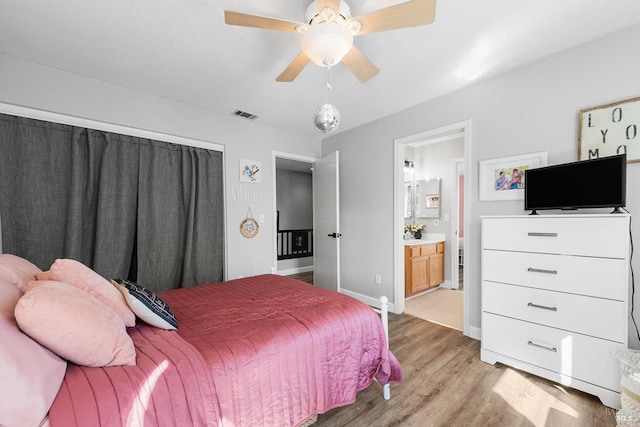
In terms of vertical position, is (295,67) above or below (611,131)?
above

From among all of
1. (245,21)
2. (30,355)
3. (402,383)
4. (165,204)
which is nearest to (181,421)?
(30,355)

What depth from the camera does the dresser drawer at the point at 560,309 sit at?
5.41 ft

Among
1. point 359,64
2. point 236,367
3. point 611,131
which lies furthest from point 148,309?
point 611,131

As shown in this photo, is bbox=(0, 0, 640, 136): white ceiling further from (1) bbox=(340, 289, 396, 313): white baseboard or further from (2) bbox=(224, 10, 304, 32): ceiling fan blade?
(1) bbox=(340, 289, 396, 313): white baseboard

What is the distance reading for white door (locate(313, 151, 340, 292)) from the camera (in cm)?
353

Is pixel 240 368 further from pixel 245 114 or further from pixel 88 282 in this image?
pixel 245 114

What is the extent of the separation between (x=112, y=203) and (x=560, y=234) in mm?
3809

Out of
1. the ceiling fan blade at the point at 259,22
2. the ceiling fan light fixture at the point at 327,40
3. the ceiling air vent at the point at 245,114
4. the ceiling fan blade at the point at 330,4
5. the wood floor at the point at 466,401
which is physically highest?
the ceiling air vent at the point at 245,114

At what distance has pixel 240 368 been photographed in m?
1.16

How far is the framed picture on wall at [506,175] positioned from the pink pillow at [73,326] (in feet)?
9.52

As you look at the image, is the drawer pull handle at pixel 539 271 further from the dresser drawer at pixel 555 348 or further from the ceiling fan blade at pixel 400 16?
the ceiling fan blade at pixel 400 16

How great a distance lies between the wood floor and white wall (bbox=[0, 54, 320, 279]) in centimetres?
218

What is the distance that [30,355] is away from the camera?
80 centimetres

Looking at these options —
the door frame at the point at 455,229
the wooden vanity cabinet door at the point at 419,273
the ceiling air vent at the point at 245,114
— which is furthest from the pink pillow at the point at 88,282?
the door frame at the point at 455,229
